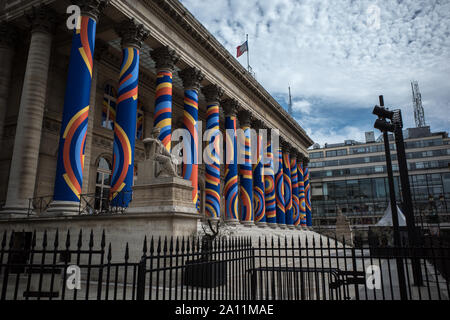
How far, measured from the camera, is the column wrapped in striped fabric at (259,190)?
1076 inches

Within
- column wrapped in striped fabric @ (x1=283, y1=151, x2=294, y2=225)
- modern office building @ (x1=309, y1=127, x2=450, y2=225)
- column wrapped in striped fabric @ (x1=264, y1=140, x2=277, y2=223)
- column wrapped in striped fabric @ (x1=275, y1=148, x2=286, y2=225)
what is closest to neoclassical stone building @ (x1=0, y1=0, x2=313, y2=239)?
column wrapped in striped fabric @ (x1=264, y1=140, x2=277, y2=223)

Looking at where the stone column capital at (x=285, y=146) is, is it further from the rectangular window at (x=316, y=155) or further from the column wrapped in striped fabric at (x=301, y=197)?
the rectangular window at (x=316, y=155)

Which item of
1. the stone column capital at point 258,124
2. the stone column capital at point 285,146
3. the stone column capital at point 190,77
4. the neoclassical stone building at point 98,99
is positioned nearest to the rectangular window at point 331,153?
the stone column capital at point 285,146

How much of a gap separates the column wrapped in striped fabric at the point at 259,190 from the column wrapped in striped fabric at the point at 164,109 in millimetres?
12654

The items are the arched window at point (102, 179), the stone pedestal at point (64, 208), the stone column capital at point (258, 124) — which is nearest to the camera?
the stone pedestal at point (64, 208)

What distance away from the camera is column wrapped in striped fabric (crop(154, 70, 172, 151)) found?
17.0 m

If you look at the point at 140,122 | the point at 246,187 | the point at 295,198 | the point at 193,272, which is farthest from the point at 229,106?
the point at 193,272

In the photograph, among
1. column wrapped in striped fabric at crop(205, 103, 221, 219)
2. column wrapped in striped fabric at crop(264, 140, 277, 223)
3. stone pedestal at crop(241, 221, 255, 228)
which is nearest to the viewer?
column wrapped in striped fabric at crop(205, 103, 221, 219)

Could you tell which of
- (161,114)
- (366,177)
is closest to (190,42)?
(161,114)

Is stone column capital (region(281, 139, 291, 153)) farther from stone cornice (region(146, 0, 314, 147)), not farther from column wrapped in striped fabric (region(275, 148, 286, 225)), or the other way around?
stone cornice (region(146, 0, 314, 147))

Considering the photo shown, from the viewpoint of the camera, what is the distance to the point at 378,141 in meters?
69.6

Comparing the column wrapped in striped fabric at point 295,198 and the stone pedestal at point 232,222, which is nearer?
the stone pedestal at point 232,222

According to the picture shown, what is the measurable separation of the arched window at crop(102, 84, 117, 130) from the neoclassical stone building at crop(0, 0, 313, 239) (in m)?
0.07
